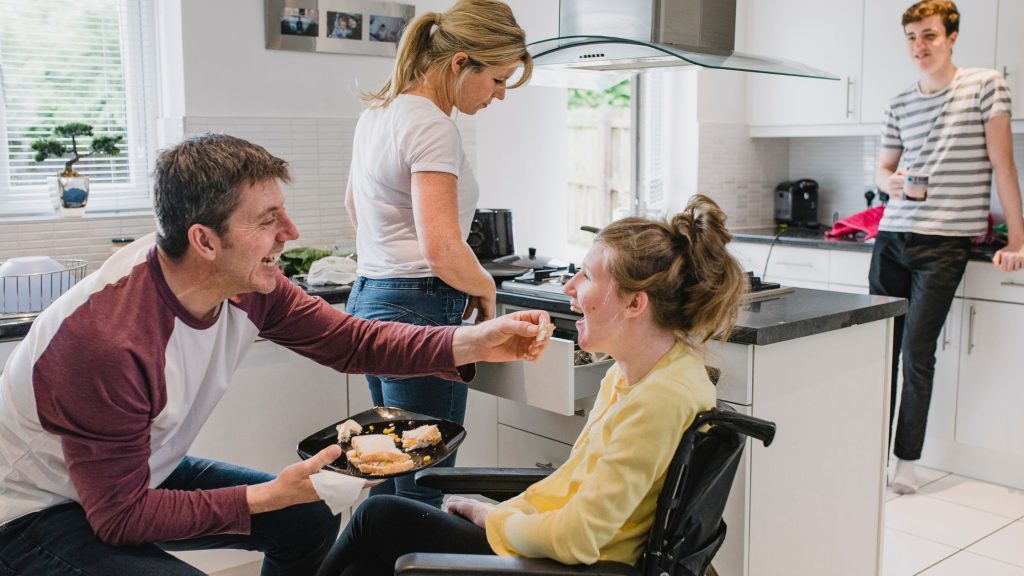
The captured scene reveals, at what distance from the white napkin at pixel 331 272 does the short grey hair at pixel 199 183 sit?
1.39m

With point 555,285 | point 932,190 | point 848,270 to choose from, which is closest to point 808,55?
point 848,270

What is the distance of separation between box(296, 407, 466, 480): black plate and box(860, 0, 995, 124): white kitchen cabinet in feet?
9.13

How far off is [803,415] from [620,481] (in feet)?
3.18

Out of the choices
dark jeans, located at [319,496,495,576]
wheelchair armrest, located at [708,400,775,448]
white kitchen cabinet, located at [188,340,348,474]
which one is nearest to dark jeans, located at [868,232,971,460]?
white kitchen cabinet, located at [188,340,348,474]

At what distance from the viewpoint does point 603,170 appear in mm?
4938

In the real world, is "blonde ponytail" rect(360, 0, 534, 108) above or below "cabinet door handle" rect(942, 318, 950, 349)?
above

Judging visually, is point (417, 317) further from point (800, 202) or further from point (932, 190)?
→ point (800, 202)

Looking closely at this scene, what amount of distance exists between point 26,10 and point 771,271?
3070 mm

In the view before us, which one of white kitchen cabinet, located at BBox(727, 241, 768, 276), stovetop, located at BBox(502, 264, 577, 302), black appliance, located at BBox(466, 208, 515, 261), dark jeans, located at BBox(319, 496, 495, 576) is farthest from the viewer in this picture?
white kitchen cabinet, located at BBox(727, 241, 768, 276)

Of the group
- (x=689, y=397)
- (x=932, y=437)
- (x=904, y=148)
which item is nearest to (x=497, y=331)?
(x=689, y=397)

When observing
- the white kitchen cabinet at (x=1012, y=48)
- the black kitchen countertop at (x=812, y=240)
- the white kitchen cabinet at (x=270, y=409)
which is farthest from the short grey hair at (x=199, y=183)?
the white kitchen cabinet at (x=1012, y=48)

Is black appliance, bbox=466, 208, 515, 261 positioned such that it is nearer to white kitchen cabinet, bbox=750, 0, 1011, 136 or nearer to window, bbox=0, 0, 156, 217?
window, bbox=0, 0, 156, 217

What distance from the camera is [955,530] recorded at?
320 cm

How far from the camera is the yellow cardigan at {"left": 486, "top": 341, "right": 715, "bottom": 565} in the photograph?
1.44m
